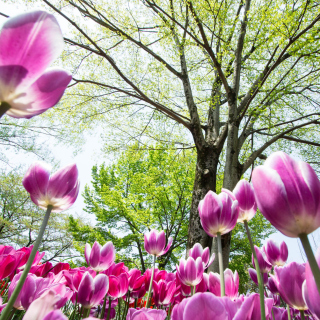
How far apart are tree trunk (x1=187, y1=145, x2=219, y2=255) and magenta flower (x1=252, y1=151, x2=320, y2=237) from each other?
3.68 metres

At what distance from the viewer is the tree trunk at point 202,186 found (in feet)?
12.7

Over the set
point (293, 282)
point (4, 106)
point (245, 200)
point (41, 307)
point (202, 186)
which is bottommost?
point (41, 307)

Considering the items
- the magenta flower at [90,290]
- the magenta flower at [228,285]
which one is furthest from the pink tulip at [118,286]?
the magenta flower at [228,285]

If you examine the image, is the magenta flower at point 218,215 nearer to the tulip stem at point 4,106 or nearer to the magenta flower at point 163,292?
the magenta flower at point 163,292

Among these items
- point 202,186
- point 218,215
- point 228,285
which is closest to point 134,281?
point 228,285

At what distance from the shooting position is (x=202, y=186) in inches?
178

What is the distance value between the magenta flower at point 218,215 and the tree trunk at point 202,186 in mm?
3255

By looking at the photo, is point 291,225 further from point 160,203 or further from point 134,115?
point 160,203

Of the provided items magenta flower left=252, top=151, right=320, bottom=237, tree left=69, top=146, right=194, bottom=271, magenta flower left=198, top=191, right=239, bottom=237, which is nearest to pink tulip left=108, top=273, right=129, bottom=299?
magenta flower left=198, top=191, right=239, bottom=237

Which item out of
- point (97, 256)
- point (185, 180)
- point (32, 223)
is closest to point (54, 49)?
point (97, 256)

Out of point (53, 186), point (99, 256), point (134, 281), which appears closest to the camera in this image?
point (53, 186)

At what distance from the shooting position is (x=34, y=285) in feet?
2.04

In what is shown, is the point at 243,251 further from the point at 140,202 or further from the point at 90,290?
the point at 90,290

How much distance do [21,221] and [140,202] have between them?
7.31 meters
